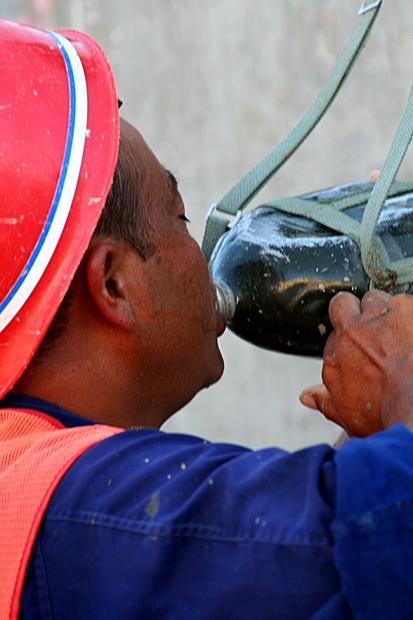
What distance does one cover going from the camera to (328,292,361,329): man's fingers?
1374mm

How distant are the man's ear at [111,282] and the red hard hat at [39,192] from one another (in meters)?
0.04

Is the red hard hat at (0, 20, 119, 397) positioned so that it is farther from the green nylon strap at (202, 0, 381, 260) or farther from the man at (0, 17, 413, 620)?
the green nylon strap at (202, 0, 381, 260)

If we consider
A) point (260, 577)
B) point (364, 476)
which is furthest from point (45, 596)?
point (364, 476)

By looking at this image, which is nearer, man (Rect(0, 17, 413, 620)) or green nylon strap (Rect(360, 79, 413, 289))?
man (Rect(0, 17, 413, 620))

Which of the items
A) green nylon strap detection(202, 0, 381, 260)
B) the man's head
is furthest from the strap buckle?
the man's head

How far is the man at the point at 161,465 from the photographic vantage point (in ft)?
3.04

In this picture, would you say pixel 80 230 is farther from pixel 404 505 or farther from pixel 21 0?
pixel 21 0

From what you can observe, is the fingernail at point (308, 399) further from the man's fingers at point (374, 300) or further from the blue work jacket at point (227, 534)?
the blue work jacket at point (227, 534)

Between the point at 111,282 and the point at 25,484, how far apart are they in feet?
1.24

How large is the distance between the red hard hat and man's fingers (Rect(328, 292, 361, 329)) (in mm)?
419

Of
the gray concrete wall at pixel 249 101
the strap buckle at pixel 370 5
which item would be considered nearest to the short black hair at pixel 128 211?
the strap buckle at pixel 370 5

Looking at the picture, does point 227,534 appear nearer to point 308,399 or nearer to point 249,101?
point 308,399

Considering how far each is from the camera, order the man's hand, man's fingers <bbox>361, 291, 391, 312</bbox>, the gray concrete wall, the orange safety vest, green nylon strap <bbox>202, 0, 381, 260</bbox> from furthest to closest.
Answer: the gray concrete wall, green nylon strap <bbox>202, 0, 381, 260</bbox>, man's fingers <bbox>361, 291, 391, 312</bbox>, the man's hand, the orange safety vest

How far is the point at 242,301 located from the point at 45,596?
0.67 metres
